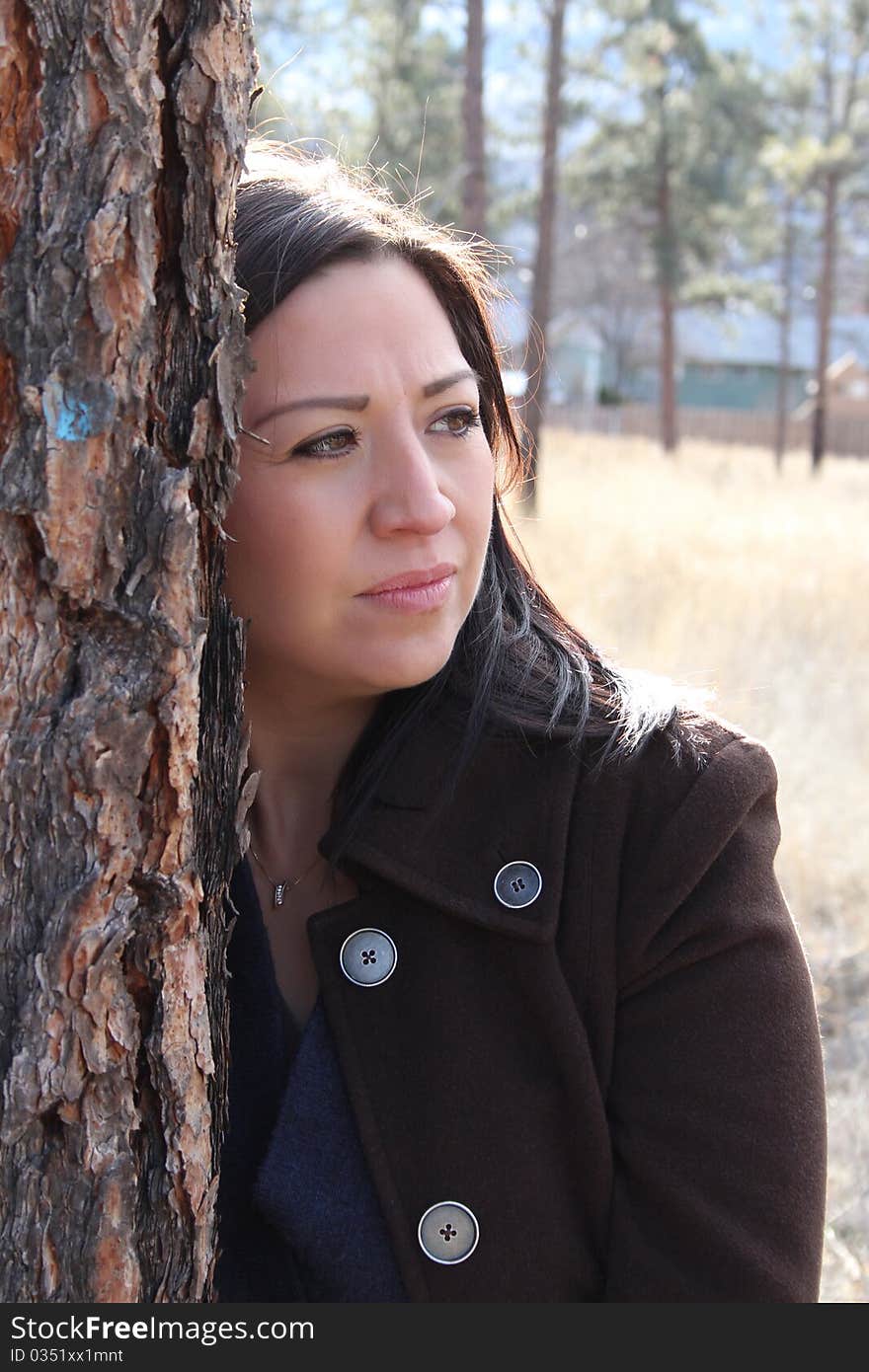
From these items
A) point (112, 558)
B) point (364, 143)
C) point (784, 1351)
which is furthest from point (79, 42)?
point (364, 143)

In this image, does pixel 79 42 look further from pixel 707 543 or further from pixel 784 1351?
pixel 707 543

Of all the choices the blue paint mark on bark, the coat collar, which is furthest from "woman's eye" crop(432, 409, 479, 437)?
the blue paint mark on bark

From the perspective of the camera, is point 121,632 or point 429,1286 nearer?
point 121,632

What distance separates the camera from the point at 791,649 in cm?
682

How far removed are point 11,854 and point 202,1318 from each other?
1.91 feet

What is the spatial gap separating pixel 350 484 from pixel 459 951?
657mm

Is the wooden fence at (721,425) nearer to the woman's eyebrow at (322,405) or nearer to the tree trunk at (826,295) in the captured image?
the tree trunk at (826,295)

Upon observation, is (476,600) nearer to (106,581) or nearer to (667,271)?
(106,581)

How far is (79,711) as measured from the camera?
128 cm

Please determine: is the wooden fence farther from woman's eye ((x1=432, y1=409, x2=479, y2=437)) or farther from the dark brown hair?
woman's eye ((x1=432, y1=409, x2=479, y2=437))

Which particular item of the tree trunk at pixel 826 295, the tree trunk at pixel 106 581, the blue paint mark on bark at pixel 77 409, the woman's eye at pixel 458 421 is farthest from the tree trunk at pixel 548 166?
the blue paint mark on bark at pixel 77 409

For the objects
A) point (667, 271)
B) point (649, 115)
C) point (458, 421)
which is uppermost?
point (649, 115)

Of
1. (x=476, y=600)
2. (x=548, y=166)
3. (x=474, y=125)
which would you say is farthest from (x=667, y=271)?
(x=476, y=600)

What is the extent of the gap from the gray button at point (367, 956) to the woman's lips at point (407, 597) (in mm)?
455
